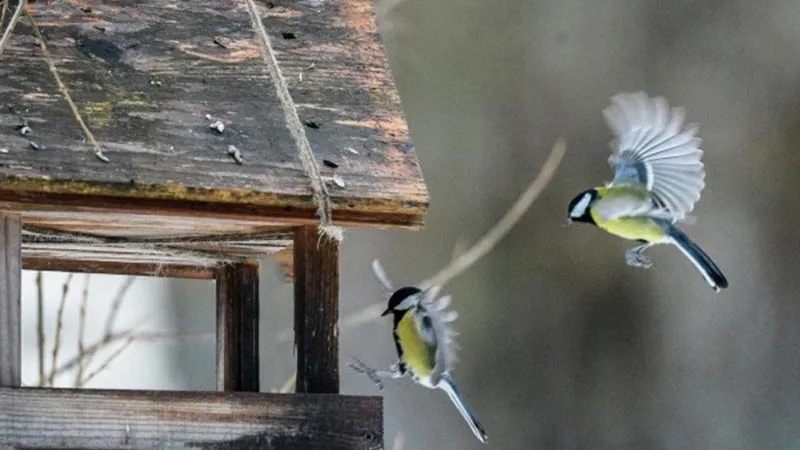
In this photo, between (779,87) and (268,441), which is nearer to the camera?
(268,441)

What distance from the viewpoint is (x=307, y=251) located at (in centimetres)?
193

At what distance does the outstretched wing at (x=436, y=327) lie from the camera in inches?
89.9

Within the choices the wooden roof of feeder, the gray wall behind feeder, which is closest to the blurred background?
the gray wall behind feeder

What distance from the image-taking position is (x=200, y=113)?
6.19 feet

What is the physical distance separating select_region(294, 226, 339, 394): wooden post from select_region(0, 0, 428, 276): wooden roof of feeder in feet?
0.16

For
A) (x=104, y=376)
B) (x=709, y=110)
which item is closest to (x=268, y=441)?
(x=104, y=376)

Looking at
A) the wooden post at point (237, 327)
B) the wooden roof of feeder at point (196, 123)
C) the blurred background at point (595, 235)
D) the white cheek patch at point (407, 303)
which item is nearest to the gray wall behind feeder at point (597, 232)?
the blurred background at point (595, 235)

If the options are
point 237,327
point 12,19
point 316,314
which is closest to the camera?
point 12,19

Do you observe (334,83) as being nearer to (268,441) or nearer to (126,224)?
(126,224)

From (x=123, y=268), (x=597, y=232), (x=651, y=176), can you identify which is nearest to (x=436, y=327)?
(x=651, y=176)

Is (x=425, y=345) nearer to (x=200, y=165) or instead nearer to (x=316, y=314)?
(x=316, y=314)

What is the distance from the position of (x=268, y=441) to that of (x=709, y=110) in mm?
3652

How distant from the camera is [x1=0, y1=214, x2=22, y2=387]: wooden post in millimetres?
1798

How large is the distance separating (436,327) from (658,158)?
434 millimetres
